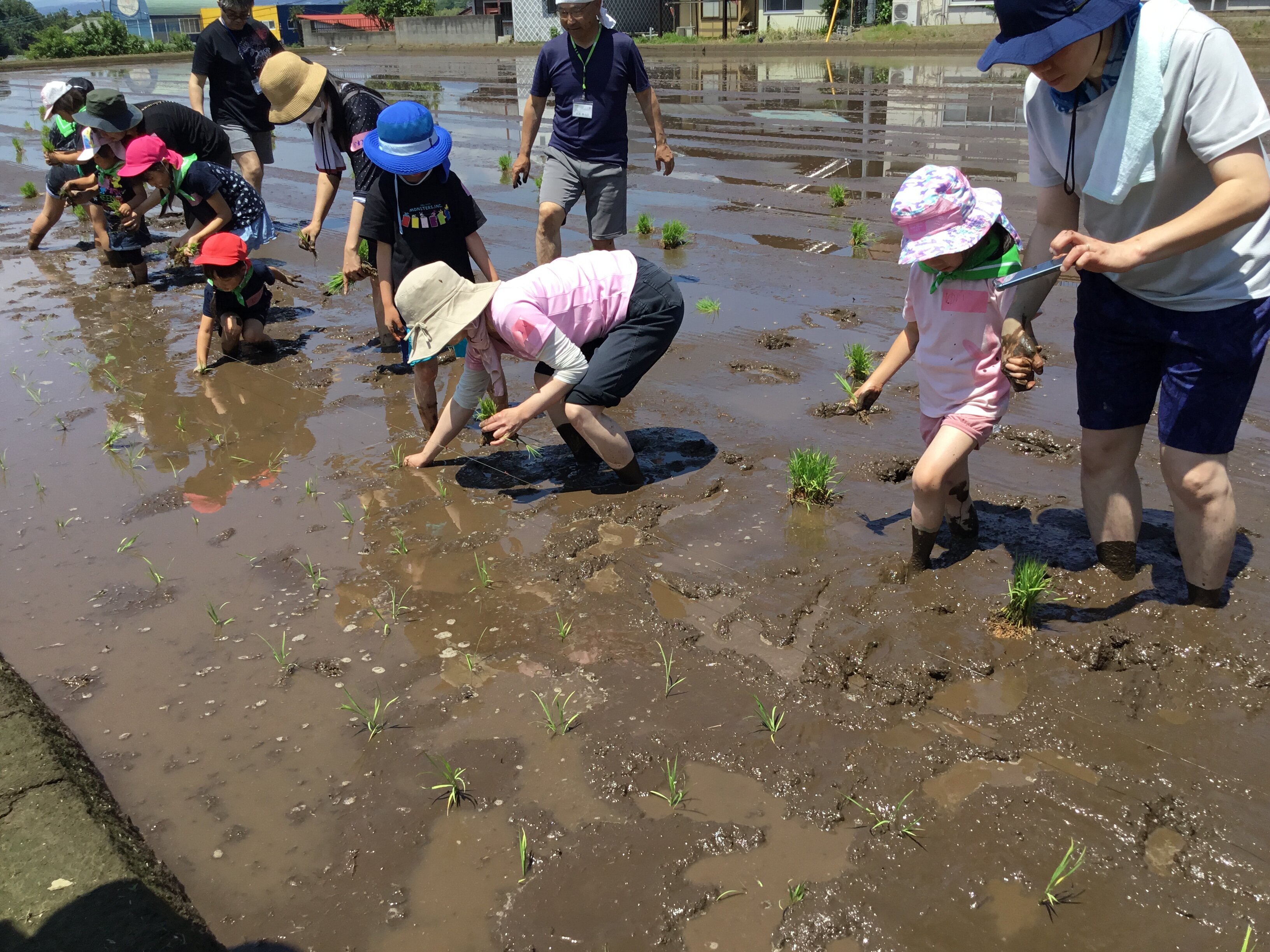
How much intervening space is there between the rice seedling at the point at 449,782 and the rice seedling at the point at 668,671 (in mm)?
678

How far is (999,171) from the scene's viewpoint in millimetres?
10109

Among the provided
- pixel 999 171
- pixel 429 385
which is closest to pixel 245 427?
pixel 429 385

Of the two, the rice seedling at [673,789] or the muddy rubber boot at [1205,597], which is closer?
the rice seedling at [673,789]

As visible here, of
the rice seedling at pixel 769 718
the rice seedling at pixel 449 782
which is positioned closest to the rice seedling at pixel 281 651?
the rice seedling at pixel 449 782

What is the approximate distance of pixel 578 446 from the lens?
4.75m

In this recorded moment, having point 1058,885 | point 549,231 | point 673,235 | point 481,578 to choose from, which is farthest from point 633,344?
point 673,235

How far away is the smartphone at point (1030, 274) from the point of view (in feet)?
9.12

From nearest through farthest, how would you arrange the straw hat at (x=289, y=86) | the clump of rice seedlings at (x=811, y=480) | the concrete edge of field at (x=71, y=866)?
the concrete edge of field at (x=71, y=866), the clump of rice seedlings at (x=811, y=480), the straw hat at (x=289, y=86)

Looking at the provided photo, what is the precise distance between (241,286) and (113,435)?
1482mm

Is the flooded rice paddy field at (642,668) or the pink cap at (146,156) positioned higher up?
the pink cap at (146,156)

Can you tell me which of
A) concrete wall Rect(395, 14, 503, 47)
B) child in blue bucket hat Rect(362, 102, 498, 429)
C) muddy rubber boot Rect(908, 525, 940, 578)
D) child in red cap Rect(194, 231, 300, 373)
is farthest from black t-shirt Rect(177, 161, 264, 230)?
concrete wall Rect(395, 14, 503, 47)

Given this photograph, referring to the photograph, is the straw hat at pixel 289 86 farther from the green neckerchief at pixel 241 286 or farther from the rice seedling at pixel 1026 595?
the rice seedling at pixel 1026 595

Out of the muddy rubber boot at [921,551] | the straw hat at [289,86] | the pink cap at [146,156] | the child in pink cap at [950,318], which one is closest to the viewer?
the child in pink cap at [950,318]

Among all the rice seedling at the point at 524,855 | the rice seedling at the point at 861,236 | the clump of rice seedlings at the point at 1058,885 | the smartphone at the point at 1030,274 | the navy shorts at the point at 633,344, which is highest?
the smartphone at the point at 1030,274
